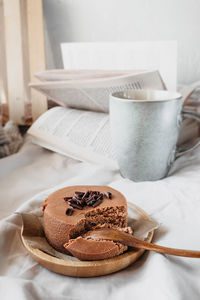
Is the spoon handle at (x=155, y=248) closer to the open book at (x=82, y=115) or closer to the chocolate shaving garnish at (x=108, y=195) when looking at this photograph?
the chocolate shaving garnish at (x=108, y=195)

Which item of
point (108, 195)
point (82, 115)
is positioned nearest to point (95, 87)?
point (82, 115)

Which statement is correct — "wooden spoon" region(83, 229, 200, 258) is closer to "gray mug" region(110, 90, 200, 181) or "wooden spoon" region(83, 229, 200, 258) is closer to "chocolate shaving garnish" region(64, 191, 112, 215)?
"chocolate shaving garnish" region(64, 191, 112, 215)

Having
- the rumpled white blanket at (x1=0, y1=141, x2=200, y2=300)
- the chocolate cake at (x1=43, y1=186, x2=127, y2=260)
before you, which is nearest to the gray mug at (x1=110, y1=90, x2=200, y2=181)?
the rumpled white blanket at (x1=0, y1=141, x2=200, y2=300)

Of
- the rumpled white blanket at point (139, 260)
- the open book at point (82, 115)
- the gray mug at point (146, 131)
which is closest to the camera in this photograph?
the rumpled white blanket at point (139, 260)

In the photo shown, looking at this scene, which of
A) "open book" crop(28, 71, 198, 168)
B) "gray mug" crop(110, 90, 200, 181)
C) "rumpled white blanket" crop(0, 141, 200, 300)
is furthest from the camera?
"open book" crop(28, 71, 198, 168)

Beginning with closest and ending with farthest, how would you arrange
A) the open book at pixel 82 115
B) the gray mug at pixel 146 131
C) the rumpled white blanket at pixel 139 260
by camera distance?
the rumpled white blanket at pixel 139 260 → the gray mug at pixel 146 131 → the open book at pixel 82 115

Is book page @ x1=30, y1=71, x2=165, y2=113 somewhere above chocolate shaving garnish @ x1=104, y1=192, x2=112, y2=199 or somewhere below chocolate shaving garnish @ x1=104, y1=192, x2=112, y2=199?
above

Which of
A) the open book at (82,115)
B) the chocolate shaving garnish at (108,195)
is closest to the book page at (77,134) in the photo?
the open book at (82,115)
